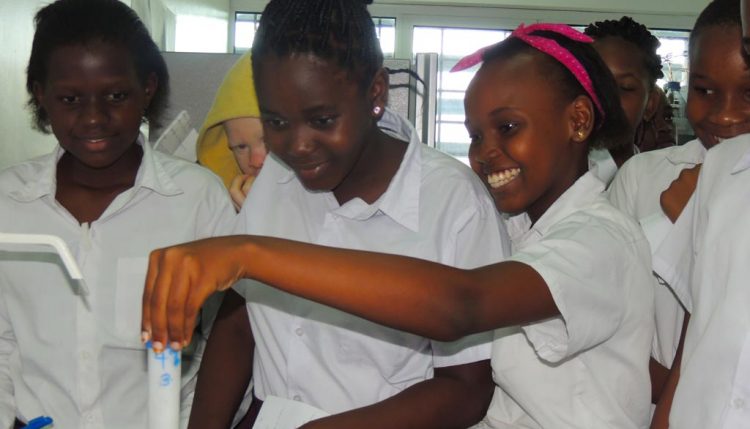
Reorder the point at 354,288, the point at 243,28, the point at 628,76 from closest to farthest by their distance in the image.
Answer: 1. the point at 354,288
2. the point at 628,76
3. the point at 243,28

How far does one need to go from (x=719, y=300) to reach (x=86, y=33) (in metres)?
1.07

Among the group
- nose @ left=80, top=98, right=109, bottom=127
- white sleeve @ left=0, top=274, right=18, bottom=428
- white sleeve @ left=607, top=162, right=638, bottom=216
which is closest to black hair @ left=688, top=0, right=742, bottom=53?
white sleeve @ left=607, top=162, right=638, bottom=216

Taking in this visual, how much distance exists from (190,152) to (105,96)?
0.55 meters

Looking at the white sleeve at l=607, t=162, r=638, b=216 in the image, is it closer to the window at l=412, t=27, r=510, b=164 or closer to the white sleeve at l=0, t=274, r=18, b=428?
the white sleeve at l=0, t=274, r=18, b=428

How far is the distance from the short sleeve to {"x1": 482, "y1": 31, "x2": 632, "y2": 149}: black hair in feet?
0.82

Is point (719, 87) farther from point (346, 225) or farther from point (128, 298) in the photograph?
point (128, 298)

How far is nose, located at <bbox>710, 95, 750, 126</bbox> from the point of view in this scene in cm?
125

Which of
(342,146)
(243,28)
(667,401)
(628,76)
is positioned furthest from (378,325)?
(243,28)

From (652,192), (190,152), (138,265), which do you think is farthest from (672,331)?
(190,152)

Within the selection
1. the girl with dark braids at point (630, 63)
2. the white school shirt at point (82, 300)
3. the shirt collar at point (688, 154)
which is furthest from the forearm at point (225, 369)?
the girl with dark braids at point (630, 63)

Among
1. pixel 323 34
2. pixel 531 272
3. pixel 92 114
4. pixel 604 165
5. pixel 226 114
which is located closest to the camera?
pixel 531 272

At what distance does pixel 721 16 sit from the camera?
51.4 inches

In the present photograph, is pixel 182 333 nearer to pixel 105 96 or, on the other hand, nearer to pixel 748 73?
pixel 105 96

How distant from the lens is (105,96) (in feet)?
4.39
